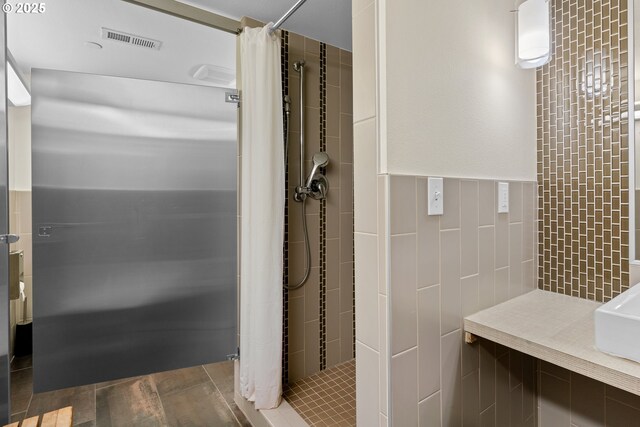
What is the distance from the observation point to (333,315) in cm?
218

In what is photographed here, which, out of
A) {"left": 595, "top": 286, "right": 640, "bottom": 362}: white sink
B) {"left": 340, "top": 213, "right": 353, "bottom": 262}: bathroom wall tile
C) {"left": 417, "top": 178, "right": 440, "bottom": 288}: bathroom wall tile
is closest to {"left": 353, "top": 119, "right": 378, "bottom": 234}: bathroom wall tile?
{"left": 417, "top": 178, "right": 440, "bottom": 288}: bathroom wall tile

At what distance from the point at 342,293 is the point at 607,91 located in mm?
1754

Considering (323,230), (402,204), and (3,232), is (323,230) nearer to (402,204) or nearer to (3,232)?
(402,204)

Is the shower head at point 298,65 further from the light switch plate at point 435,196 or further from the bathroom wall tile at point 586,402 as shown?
the bathroom wall tile at point 586,402

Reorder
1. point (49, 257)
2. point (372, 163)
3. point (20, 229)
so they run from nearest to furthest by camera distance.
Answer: point (372, 163), point (49, 257), point (20, 229)

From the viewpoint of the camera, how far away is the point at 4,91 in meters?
1.09

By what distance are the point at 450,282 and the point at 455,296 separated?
0.06 metres

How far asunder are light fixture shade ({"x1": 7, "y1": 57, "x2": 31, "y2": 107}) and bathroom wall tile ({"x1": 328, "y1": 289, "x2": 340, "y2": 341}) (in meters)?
2.53

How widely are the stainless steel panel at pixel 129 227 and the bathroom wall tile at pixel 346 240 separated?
746 mm

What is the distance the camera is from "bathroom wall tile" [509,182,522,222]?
132cm

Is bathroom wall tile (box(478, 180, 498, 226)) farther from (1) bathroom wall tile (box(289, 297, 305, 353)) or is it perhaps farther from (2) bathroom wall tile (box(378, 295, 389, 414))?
(1) bathroom wall tile (box(289, 297, 305, 353))

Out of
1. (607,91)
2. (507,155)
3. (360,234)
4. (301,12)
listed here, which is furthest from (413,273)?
(301,12)

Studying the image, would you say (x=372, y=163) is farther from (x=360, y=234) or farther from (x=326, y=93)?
(x=326, y=93)

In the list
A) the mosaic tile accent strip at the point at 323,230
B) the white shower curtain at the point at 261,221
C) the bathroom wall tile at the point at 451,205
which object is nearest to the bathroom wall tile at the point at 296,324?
the mosaic tile accent strip at the point at 323,230
